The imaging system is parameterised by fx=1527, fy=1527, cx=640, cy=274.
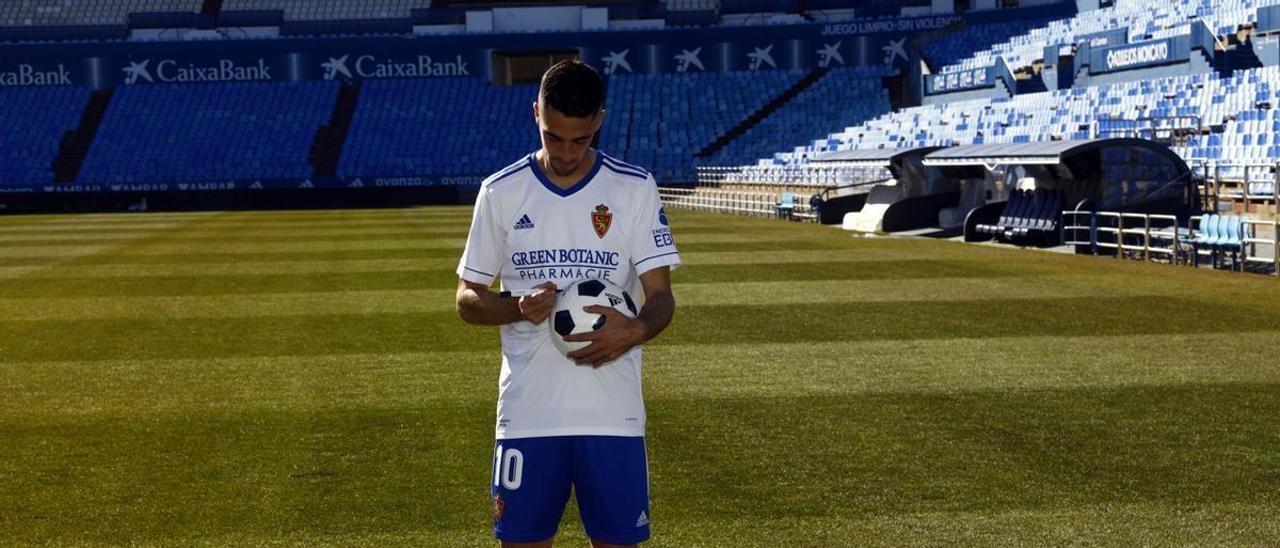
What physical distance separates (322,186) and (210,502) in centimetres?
5139

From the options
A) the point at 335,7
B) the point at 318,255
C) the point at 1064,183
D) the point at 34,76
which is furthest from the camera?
the point at 335,7

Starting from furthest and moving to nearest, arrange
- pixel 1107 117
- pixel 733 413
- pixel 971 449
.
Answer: pixel 1107 117 → pixel 733 413 → pixel 971 449

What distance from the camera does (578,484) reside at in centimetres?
421

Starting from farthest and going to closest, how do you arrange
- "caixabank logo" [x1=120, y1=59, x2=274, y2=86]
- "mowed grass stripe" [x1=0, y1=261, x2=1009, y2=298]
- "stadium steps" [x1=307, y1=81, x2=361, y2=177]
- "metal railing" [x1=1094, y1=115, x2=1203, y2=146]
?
"caixabank logo" [x1=120, y1=59, x2=274, y2=86] → "stadium steps" [x1=307, y1=81, x2=361, y2=177] → "metal railing" [x1=1094, y1=115, x2=1203, y2=146] → "mowed grass stripe" [x1=0, y1=261, x2=1009, y2=298]

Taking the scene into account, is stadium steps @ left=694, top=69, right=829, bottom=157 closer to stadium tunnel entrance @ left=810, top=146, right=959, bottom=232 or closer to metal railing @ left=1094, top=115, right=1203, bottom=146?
stadium tunnel entrance @ left=810, top=146, right=959, bottom=232

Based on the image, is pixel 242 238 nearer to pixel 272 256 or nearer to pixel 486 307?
pixel 272 256

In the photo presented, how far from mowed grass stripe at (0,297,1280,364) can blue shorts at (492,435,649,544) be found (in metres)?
8.96

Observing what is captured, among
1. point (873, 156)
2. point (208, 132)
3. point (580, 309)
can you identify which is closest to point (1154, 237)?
point (873, 156)

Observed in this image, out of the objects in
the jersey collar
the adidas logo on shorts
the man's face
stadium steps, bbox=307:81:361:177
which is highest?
stadium steps, bbox=307:81:361:177

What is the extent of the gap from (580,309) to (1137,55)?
1512 inches

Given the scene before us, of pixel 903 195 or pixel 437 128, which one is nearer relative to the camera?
pixel 903 195

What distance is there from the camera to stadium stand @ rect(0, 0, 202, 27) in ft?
217

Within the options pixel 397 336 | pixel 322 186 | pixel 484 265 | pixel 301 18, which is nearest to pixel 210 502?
pixel 484 265

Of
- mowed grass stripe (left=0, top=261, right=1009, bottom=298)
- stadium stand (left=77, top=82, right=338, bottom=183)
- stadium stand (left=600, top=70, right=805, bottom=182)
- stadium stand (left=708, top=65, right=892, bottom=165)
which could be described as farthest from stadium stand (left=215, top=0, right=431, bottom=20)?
mowed grass stripe (left=0, top=261, right=1009, bottom=298)
